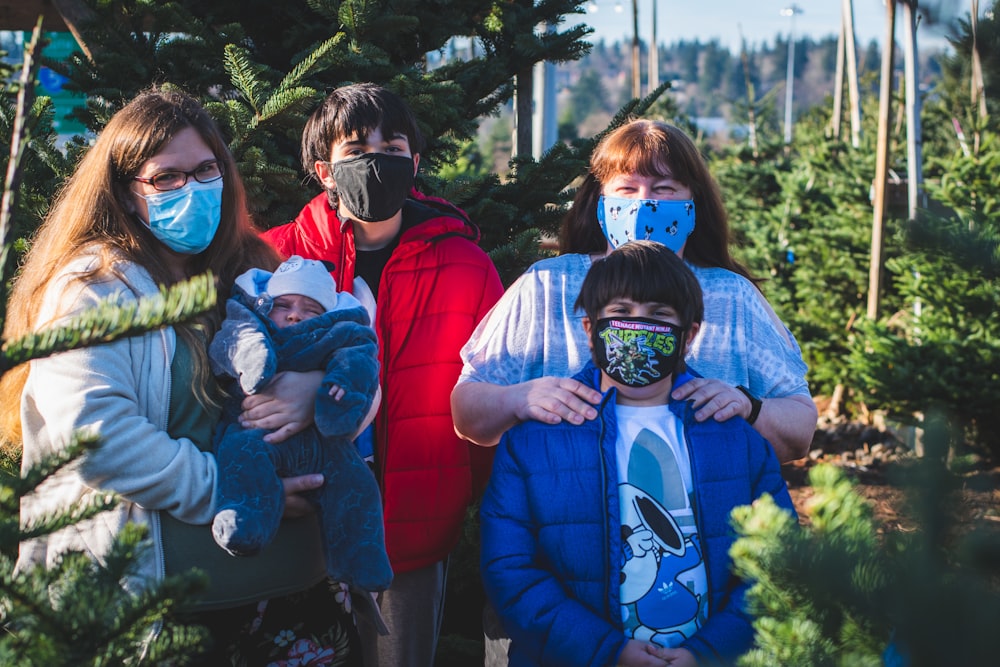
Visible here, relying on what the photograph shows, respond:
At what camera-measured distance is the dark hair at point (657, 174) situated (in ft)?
9.04

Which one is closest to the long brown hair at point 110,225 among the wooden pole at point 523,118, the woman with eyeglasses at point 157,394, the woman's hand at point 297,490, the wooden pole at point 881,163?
the woman with eyeglasses at point 157,394

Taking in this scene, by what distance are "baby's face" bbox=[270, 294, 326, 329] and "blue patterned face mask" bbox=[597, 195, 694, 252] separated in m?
0.97

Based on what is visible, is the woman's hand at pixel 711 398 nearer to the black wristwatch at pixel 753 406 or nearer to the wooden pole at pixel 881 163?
the black wristwatch at pixel 753 406

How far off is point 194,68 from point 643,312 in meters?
2.58

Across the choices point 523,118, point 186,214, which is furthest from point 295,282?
point 523,118

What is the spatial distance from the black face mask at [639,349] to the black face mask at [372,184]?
3.02 feet

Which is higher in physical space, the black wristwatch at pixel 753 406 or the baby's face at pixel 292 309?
the baby's face at pixel 292 309

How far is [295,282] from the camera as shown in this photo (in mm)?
2400

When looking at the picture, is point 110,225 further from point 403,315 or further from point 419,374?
point 419,374

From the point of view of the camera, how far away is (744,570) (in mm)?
1026

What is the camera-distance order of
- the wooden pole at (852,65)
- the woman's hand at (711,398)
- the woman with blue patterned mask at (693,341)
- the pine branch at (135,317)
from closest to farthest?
1. the pine branch at (135,317)
2. the woman's hand at (711,398)
3. the woman with blue patterned mask at (693,341)
4. the wooden pole at (852,65)

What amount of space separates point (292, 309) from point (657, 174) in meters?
1.18

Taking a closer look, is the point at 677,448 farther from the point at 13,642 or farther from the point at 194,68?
the point at 194,68

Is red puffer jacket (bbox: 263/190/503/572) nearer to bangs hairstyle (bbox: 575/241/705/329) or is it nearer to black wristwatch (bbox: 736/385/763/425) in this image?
bangs hairstyle (bbox: 575/241/705/329)
